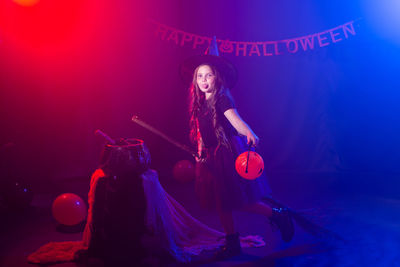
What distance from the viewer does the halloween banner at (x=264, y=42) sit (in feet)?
14.1

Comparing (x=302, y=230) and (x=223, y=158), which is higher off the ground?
(x=223, y=158)

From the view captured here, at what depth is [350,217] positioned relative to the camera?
311 cm

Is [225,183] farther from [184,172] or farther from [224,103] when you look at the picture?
[184,172]

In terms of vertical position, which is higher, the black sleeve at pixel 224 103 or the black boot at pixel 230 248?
the black sleeve at pixel 224 103

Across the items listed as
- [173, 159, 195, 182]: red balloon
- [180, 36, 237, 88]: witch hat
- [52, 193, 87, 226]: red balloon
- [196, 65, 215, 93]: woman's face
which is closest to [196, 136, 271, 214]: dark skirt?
[196, 65, 215, 93]: woman's face

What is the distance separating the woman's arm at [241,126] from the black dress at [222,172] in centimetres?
5

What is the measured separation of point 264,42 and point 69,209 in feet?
10.7

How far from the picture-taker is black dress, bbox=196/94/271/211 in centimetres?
236

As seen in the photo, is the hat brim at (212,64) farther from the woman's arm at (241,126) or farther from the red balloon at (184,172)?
the red balloon at (184,172)

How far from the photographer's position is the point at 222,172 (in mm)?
2371

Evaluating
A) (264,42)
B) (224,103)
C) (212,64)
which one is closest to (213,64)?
(212,64)

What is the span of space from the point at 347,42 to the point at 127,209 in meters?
3.82

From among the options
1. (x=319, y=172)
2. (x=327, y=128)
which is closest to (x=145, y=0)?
(x=327, y=128)

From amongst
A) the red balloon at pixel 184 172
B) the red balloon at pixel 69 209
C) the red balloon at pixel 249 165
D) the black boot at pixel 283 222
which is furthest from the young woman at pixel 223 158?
the red balloon at pixel 184 172
